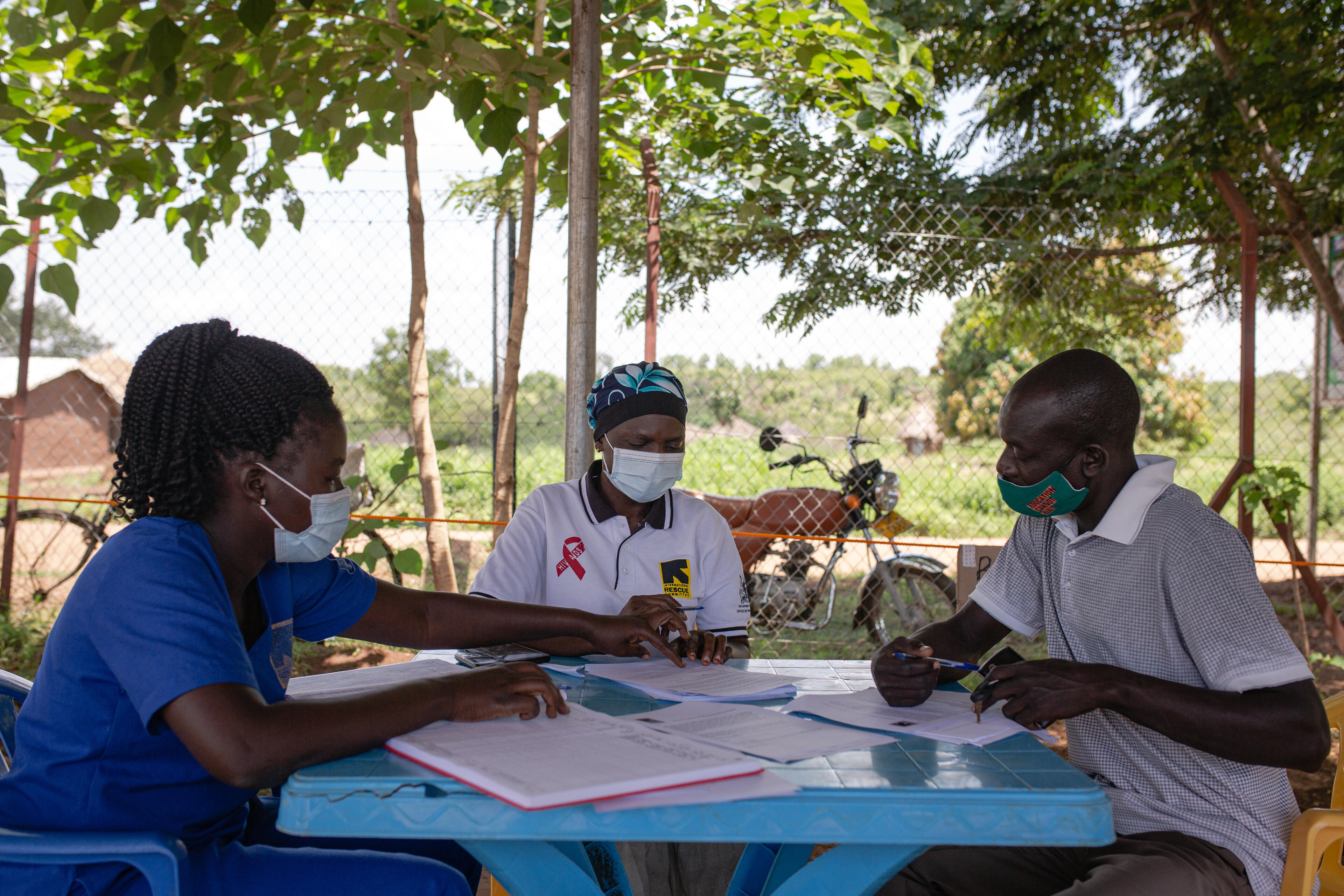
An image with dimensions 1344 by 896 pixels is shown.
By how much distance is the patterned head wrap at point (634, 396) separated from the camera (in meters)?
2.49

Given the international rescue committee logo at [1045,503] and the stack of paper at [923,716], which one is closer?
the stack of paper at [923,716]

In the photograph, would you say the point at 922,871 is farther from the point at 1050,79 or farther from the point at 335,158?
the point at 1050,79

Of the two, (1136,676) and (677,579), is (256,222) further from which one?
(1136,676)

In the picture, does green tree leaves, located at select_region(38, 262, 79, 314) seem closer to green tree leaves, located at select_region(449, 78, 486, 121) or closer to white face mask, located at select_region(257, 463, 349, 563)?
green tree leaves, located at select_region(449, 78, 486, 121)

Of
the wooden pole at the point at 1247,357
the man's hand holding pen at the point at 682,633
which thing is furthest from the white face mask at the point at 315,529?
the wooden pole at the point at 1247,357

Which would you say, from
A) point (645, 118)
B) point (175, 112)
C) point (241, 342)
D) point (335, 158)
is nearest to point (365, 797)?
point (241, 342)

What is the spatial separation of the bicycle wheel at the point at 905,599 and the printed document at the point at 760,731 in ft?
12.6

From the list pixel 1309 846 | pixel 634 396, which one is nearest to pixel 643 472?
pixel 634 396

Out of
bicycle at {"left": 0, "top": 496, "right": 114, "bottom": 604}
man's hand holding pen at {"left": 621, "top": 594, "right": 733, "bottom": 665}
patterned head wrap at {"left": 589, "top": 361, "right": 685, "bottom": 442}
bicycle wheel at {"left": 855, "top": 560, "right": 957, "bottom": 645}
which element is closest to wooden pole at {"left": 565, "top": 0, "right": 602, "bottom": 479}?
patterned head wrap at {"left": 589, "top": 361, "right": 685, "bottom": 442}

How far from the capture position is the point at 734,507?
5.61m

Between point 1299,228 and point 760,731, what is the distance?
4.90 m

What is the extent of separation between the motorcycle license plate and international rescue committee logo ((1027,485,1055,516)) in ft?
12.1

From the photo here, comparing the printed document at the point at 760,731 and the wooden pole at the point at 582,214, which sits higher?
the wooden pole at the point at 582,214

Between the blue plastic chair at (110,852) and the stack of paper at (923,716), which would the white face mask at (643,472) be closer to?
the stack of paper at (923,716)
